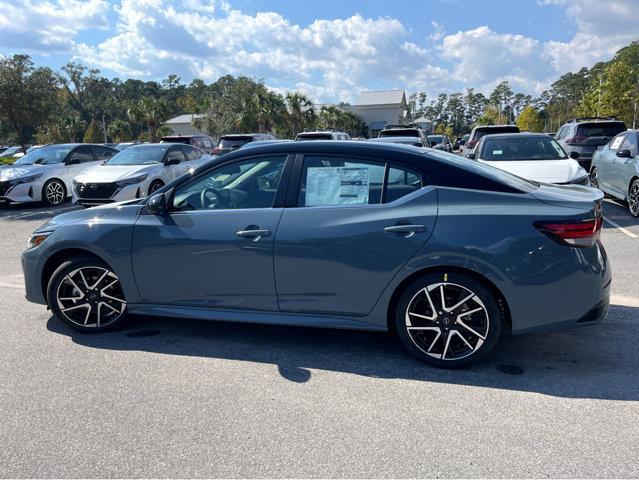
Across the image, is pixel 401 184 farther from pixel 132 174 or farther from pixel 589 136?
pixel 589 136

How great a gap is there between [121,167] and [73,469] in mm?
9884

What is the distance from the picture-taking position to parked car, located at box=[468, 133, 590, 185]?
27.0 ft

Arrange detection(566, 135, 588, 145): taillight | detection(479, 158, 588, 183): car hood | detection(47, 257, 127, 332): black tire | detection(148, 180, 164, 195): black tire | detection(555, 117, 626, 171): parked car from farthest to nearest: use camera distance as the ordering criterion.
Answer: detection(566, 135, 588, 145): taillight < detection(555, 117, 626, 171): parked car < detection(148, 180, 164, 195): black tire < detection(479, 158, 588, 183): car hood < detection(47, 257, 127, 332): black tire

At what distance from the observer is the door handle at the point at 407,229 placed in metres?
3.51

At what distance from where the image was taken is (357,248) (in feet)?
11.8

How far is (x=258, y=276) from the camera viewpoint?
3.86m

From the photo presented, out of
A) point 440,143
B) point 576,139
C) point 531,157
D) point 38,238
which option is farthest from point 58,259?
point 440,143

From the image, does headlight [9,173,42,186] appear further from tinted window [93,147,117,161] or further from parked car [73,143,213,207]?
tinted window [93,147,117,161]

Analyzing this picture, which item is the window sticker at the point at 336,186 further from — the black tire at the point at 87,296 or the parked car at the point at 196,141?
the parked car at the point at 196,141

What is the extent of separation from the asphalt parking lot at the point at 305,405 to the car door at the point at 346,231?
0.54 metres

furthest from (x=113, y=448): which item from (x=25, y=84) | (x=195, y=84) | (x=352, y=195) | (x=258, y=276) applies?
(x=195, y=84)

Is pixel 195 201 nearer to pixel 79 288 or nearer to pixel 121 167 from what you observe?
pixel 79 288

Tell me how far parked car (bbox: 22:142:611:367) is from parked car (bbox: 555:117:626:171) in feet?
36.7


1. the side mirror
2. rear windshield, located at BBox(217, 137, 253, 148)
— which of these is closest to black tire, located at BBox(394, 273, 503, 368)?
the side mirror
